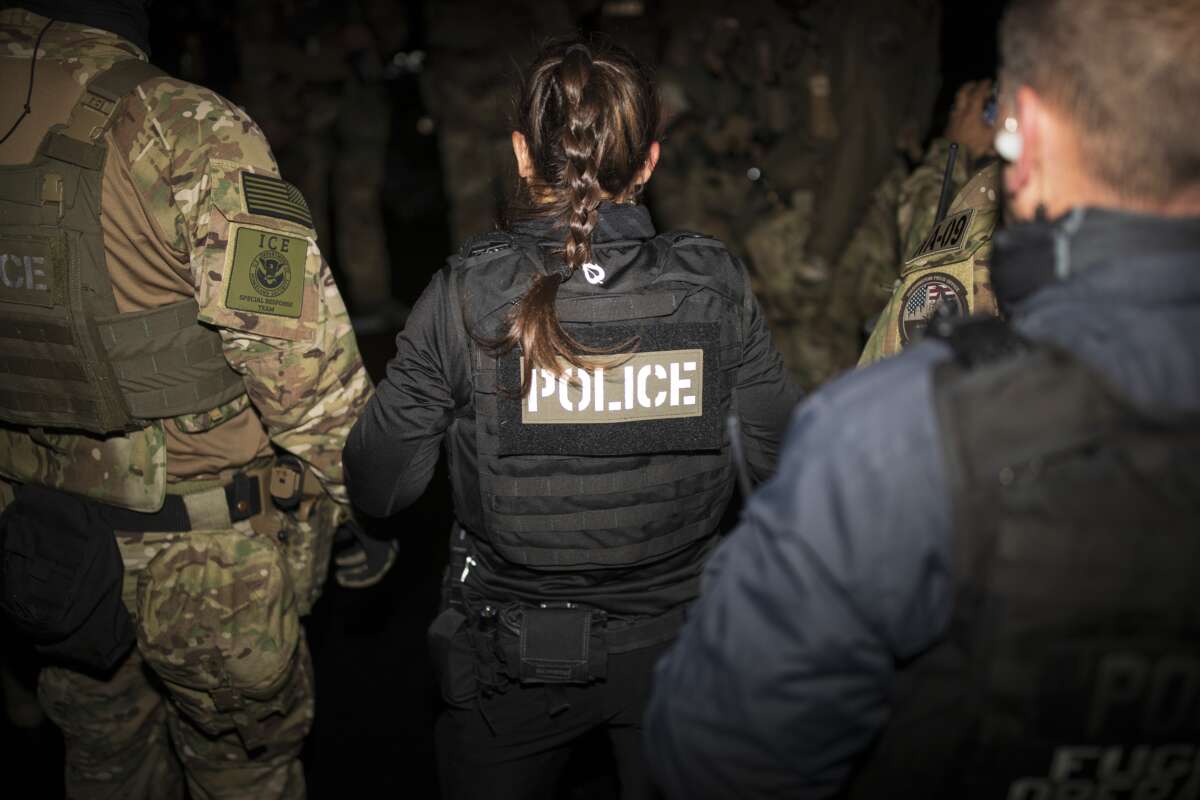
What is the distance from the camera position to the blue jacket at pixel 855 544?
2.93 ft

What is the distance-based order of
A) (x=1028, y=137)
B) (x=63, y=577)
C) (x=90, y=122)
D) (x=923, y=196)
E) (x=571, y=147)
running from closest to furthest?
(x=1028, y=137) → (x=571, y=147) → (x=90, y=122) → (x=63, y=577) → (x=923, y=196)

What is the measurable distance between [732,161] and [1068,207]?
211 inches

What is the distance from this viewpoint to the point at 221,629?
189 cm

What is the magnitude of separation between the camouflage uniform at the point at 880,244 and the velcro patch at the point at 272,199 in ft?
7.15

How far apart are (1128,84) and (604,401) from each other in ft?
3.00

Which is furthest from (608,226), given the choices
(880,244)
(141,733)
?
(880,244)

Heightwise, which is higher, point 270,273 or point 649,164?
point 649,164

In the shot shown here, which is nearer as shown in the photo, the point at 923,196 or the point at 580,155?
the point at 580,155

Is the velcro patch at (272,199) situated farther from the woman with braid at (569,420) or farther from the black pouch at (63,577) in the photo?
the black pouch at (63,577)

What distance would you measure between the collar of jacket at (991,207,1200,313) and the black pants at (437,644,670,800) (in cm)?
101

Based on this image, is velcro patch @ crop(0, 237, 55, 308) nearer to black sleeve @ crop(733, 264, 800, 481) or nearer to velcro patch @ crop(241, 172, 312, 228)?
velcro patch @ crop(241, 172, 312, 228)

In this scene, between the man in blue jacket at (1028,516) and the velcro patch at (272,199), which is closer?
the man in blue jacket at (1028,516)

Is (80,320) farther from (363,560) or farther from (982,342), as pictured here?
(982,342)

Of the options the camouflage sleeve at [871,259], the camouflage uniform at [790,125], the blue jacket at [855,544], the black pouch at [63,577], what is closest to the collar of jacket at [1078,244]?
the blue jacket at [855,544]
